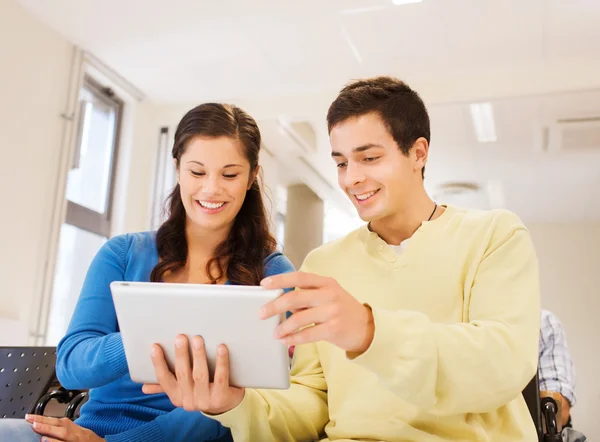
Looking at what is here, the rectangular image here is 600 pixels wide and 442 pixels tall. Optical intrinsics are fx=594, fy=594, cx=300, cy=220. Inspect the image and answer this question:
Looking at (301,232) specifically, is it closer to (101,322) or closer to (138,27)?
(138,27)

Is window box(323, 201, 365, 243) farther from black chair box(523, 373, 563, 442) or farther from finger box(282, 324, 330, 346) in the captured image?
finger box(282, 324, 330, 346)

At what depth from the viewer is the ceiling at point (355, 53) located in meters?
3.12

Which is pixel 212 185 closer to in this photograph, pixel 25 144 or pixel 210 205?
pixel 210 205

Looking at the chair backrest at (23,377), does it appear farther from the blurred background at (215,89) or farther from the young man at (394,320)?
the blurred background at (215,89)

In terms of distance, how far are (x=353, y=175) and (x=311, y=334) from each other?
0.46 m

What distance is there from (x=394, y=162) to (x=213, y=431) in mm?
635

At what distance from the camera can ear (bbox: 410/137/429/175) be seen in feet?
3.88

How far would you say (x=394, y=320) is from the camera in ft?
2.45

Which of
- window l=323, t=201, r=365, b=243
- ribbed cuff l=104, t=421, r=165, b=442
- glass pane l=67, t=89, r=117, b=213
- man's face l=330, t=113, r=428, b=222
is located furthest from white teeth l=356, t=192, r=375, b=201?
window l=323, t=201, r=365, b=243

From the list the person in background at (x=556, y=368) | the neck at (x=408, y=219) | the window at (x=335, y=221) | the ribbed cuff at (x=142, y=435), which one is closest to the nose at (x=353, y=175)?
the neck at (x=408, y=219)

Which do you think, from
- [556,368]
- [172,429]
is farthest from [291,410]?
[556,368]

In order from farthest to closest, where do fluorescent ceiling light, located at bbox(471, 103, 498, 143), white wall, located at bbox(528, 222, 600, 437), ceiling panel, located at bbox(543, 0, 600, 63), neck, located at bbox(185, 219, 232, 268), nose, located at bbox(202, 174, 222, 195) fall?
white wall, located at bbox(528, 222, 600, 437)
fluorescent ceiling light, located at bbox(471, 103, 498, 143)
ceiling panel, located at bbox(543, 0, 600, 63)
neck, located at bbox(185, 219, 232, 268)
nose, located at bbox(202, 174, 222, 195)

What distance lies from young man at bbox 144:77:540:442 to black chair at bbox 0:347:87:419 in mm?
686

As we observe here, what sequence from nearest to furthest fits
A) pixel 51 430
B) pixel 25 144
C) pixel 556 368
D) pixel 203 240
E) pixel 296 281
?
pixel 296 281 → pixel 51 430 → pixel 203 240 → pixel 556 368 → pixel 25 144
